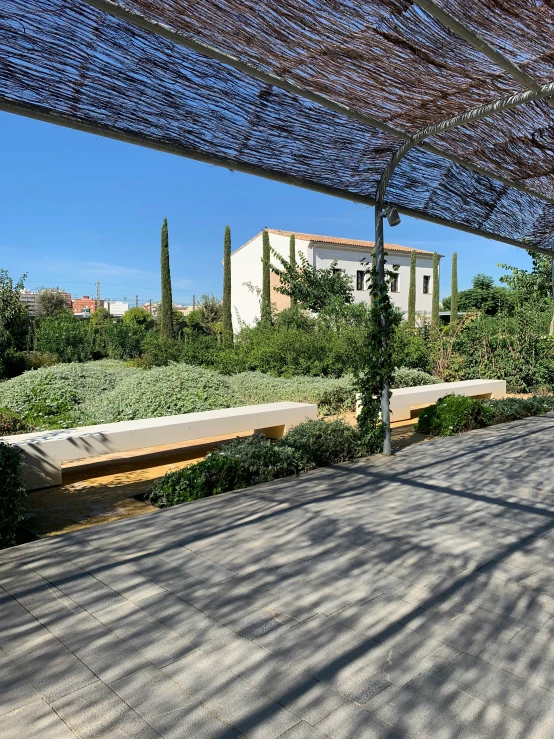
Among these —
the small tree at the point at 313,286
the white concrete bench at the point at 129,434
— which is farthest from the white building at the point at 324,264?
the white concrete bench at the point at 129,434

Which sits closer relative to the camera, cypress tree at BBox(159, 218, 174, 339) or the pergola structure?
the pergola structure

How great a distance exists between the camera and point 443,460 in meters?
6.09

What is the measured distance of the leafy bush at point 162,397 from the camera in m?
8.69

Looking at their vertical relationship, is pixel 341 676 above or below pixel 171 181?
below

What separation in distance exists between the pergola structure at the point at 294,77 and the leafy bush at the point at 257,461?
2487 mm

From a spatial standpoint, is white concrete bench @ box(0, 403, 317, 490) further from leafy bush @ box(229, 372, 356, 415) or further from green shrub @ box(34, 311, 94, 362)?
green shrub @ box(34, 311, 94, 362)

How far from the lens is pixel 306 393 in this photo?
412 inches

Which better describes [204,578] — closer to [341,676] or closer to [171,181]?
[341,676]

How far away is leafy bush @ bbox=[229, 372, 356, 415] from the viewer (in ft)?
34.0

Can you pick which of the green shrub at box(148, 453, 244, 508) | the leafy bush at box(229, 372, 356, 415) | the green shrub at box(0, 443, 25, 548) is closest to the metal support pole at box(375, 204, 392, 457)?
the green shrub at box(148, 453, 244, 508)

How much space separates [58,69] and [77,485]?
3761mm

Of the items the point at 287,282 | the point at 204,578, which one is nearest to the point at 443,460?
the point at 204,578

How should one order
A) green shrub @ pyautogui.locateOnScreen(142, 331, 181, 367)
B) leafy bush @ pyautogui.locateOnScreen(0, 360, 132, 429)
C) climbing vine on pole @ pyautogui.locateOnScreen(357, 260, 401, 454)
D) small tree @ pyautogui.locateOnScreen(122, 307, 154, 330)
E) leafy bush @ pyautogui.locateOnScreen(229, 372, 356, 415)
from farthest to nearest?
small tree @ pyautogui.locateOnScreen(122, 307, 154, 330) → green shrub @ pyautogui.locateOnScreen(142, 331, 181, 367) → leafy bush @ pyautogui.locateOnScreen(229, 372, 356, 415) → leafy bush @ pyautogui.locateOnScreen(0, 360, 132, 429) → climbing vine on pole @ pyautogui.locateOnScreen(357, 260, 401, 454)

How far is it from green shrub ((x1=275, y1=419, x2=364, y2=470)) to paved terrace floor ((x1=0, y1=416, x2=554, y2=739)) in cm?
125
